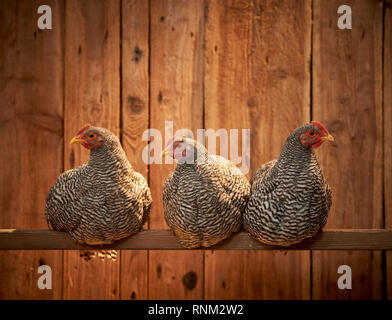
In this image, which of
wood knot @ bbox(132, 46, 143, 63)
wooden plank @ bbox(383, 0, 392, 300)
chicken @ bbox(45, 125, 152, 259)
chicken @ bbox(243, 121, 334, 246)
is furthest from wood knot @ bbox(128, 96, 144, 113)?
wooden plank @ bbox(383, 0, 392, 300)

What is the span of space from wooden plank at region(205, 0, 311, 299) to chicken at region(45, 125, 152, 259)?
1.67 ft

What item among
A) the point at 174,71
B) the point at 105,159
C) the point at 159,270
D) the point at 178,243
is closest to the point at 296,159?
the point at 178,243

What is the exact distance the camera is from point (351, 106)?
1.23 meters

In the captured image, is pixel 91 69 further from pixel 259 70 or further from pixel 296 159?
pixel 296 159

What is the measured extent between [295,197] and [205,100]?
24.7 inches

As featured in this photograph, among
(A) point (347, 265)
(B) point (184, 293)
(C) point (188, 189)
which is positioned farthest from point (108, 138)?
(A) point (347, 265)

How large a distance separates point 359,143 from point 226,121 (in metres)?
0.57

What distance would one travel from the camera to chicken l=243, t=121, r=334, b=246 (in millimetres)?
772

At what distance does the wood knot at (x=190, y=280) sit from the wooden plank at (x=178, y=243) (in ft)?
1.47

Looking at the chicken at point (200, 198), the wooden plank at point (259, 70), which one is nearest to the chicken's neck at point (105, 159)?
the chicken at point (200, 198)

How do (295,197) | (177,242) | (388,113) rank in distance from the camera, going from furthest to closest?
1. (388,113)
2. (177,242)
3. (295,197)

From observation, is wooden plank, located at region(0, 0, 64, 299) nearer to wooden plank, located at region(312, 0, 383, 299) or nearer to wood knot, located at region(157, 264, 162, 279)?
wood knot, located at region(157, 264, 162, 279)

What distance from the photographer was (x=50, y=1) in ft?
4.03
